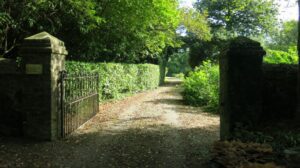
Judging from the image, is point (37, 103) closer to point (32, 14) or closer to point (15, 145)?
point (15, 145)

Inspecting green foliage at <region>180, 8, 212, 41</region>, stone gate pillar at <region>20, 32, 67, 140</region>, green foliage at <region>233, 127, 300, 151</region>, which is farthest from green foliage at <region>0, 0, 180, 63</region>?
green foliage at <region>233, 127, 300, 151</region>

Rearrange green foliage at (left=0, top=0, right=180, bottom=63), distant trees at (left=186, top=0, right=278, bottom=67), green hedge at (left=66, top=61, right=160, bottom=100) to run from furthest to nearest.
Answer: distant trees at (left=186, top=0, right=278, bottom=67), green hedge at (left=66, top=61, right=160, bottom=100), green foliage at (left=0, top=0, right=180, bottom=63)

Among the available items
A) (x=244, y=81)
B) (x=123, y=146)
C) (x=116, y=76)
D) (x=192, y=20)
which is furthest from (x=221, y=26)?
(x=123, y=146)

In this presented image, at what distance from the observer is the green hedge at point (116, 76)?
12023 mm

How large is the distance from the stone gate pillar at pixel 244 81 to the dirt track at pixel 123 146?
3.20 ft

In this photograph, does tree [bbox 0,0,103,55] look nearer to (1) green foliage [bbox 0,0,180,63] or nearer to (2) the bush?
(1) green foliage [bbox 0,0,180,63]

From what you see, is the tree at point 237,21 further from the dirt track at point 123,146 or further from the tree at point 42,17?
the dirt track at point 123,146

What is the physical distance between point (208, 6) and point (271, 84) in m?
31.0

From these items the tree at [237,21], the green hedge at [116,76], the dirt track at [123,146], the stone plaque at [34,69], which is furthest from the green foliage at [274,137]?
the tree at [237,21]

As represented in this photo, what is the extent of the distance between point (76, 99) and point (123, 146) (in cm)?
229

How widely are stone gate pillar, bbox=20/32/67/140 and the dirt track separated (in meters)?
0.36

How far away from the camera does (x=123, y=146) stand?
6.89 meters

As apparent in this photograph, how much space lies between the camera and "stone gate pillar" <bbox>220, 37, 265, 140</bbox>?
6543 mm

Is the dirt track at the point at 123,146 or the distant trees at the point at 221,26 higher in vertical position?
the distant trees at the point at 221,26
